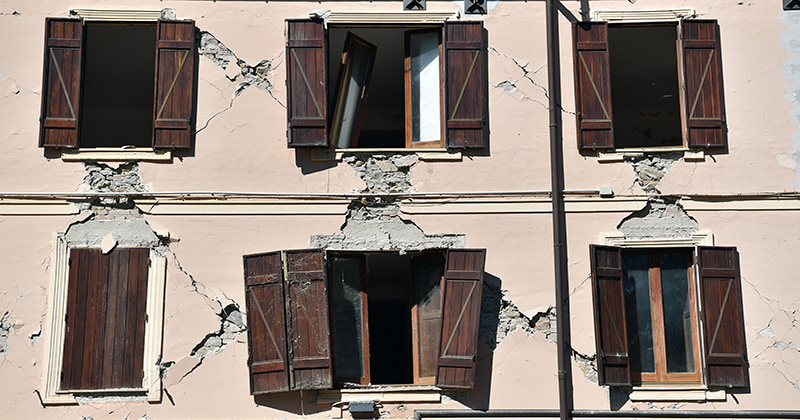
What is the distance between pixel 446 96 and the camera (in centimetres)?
974

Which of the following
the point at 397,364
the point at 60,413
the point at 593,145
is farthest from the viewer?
the point at 397,364

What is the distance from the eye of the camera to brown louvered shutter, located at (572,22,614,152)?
971cm

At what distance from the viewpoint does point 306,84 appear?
381 inches

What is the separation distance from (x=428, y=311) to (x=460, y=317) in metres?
0.45

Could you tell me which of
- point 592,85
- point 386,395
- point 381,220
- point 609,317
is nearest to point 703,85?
point 592,85

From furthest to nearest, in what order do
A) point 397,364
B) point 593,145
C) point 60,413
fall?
point 397,364
point 593,145
point 60,413

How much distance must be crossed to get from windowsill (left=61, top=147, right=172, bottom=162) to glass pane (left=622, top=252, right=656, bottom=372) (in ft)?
16.3

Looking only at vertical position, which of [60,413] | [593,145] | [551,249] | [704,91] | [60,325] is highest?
[704,91]

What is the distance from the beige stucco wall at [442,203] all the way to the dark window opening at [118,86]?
1.24 meters

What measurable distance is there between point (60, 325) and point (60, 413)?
0.86m

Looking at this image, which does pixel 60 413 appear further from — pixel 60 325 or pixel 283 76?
pixel 283 76

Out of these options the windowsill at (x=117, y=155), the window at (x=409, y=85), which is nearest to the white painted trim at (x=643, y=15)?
the window at (x=409, y=85)

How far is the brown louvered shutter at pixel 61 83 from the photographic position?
942cm

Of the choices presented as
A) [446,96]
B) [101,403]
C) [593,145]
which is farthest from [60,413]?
[593,145]
